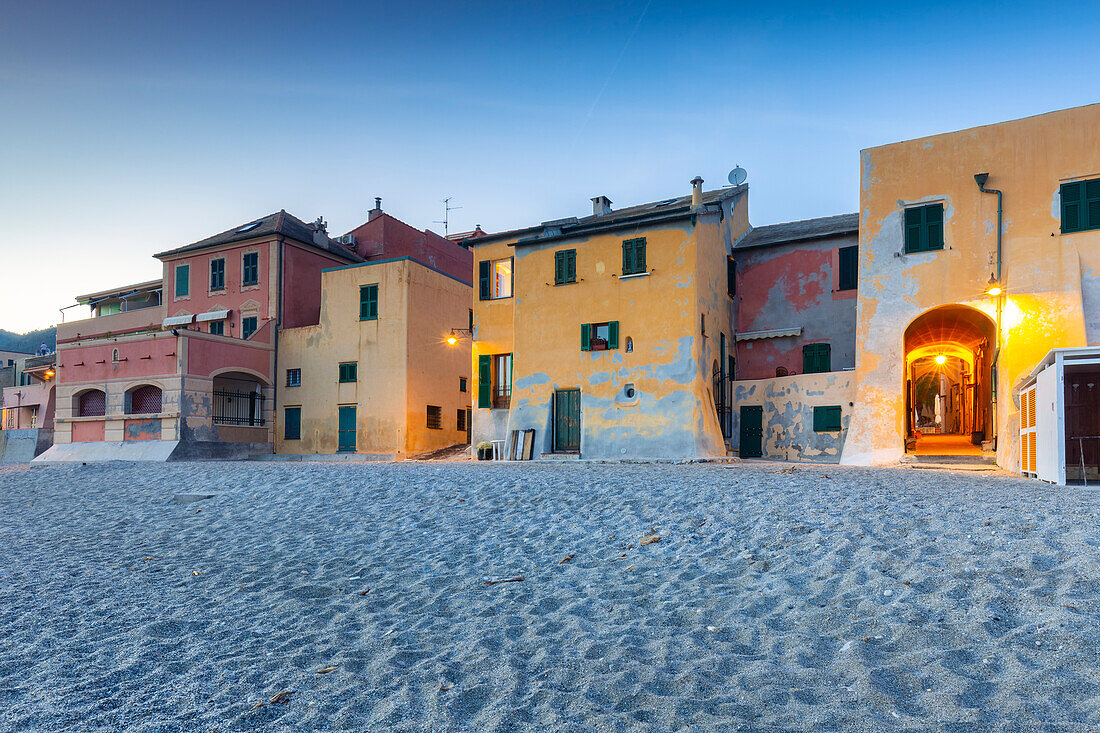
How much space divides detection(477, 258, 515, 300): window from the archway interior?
480 inches

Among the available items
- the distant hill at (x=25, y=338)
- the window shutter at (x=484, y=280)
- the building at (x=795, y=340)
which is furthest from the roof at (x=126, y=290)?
the distant hill at (x=25, y=338)

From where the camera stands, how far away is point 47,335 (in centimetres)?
9438

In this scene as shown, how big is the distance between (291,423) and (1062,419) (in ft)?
84.4

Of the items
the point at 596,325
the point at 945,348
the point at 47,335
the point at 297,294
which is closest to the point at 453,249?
the point at 297,294

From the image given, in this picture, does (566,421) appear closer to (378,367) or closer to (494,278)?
(494,278)

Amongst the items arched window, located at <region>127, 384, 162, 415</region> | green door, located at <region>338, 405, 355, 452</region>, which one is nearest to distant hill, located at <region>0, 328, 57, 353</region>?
arched window, located at <region>127, 384, 162, 415</region>

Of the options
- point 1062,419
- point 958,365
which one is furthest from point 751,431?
point 958,365

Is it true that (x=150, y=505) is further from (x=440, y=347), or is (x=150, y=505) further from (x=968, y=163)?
(x=968, y=163)

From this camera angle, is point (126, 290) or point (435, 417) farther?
point (126, 290)

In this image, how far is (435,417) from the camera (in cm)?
2856

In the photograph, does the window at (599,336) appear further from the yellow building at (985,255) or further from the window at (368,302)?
the window at (368,302)

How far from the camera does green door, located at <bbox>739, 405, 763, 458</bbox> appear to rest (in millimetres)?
21797

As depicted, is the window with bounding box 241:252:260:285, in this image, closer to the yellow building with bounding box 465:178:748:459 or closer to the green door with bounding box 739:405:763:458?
the yellow building with bounding box 465:178:748:459

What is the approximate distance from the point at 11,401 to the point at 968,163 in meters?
53.0
